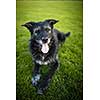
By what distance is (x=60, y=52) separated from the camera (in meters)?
2.04

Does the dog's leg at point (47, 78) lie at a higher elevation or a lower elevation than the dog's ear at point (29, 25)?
lower

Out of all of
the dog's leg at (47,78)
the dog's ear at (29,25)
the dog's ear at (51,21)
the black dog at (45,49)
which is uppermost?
the dog's ear at (51,21)

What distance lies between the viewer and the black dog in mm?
2018

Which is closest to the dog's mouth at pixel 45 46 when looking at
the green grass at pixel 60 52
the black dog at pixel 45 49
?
the black dog at pixel 45 49

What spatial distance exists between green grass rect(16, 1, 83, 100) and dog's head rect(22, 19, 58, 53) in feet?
0.11

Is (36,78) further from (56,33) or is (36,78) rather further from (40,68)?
(56,33)

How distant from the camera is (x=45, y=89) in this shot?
2.04 metres

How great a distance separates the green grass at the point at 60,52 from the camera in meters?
2.03

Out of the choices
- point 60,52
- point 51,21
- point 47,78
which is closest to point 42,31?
point 51,21

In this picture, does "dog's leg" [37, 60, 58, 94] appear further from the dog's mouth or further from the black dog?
the dog's mouth

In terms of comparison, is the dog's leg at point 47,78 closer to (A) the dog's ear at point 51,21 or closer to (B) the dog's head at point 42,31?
(B) the dog's head at point 42,31

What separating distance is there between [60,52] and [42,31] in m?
0.22
